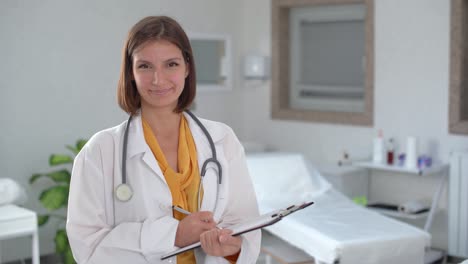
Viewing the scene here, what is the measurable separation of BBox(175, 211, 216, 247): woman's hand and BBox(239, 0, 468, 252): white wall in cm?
343

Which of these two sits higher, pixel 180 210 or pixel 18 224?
pixel 180 210

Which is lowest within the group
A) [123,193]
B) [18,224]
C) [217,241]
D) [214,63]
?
[18,224]

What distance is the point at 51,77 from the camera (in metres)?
4.65

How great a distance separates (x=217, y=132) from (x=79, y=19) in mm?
3277

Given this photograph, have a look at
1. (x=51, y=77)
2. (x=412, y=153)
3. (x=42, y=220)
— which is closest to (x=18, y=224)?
(x=42, y=220)

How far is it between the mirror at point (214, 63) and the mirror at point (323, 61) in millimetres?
412

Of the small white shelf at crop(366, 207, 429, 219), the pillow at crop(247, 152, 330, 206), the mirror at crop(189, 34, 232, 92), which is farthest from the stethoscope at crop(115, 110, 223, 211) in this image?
the mirror at crop(189, 34, 232, 92)

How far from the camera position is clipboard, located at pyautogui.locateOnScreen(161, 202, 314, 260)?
153 centimetres

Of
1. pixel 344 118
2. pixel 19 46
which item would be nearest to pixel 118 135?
pixel 19 46

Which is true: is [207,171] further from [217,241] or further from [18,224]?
[18,224]

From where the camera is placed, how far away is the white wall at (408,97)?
185 inches

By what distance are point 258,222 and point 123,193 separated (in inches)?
13.3

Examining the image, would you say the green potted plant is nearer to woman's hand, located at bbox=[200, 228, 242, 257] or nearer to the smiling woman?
the smiling woman

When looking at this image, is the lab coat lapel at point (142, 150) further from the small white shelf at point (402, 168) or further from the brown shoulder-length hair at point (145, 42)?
the small white shelf at point (402, 168)
